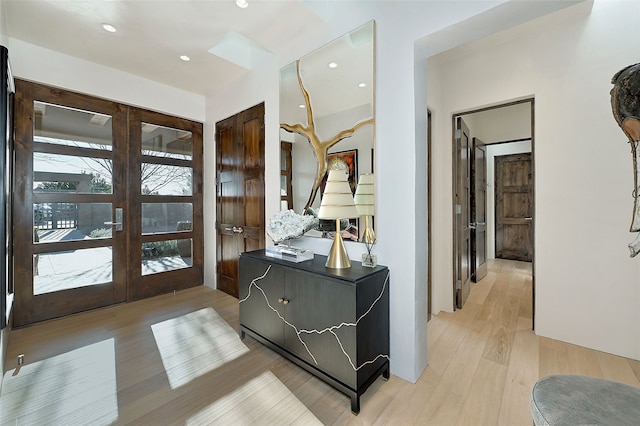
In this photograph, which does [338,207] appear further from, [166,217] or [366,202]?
[166,217]

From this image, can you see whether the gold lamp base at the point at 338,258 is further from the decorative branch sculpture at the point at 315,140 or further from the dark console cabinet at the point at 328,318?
the decorative branch sculpture at the point at 315,140

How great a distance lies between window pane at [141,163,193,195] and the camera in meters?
3.36

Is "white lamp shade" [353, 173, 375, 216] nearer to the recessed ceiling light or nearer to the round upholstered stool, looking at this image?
the round upholstered stool

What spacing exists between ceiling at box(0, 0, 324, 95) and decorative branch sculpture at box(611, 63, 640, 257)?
2.08 metres

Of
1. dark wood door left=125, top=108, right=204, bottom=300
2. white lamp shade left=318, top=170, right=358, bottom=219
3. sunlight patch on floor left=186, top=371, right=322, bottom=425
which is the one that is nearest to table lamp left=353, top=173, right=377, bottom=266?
white lamp shade left=318, top=170, right=358, bottom=219

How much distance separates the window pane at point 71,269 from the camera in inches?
106

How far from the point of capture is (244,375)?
1843mm

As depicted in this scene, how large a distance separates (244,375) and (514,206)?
5.76 m

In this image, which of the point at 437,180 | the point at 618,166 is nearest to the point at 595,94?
the point at 618,166

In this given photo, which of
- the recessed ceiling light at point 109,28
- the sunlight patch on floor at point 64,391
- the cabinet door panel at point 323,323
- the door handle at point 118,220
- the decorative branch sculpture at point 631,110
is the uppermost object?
the recessed ceiling light at point 109,28

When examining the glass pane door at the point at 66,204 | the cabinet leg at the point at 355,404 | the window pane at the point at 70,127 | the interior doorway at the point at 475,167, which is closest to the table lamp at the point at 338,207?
the cabinet leg at the point at 355,404

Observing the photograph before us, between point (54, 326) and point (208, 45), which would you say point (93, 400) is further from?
point (208, 45)

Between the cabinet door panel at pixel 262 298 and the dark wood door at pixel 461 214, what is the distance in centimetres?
205

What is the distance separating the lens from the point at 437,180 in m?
2.88
